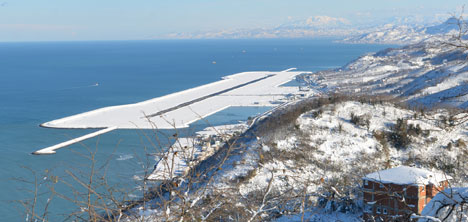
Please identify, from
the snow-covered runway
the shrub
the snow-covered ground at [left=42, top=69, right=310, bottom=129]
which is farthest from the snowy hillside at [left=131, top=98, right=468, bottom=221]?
the snow-covered ground at [left=42, top=69, right=310, bottom=129]

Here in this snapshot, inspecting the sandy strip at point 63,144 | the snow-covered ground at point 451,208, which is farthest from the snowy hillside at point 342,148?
the snow-covered ground at point 451,208

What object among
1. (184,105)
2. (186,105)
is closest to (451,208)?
(186,105)

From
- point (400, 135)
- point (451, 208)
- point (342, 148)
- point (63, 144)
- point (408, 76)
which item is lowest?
point (408, 76)

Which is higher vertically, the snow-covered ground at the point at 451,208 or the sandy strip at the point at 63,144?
the snow-covered ground at the point at 451,208

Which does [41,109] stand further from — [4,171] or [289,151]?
[289,151]

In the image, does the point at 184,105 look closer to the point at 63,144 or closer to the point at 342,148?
the point at 63,144

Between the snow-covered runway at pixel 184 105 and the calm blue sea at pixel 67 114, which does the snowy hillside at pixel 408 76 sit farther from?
the calm blue sea at pixel 67 114

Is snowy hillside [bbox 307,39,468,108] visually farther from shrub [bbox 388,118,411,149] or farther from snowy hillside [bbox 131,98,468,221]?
shrub [bbox 388,118,411,149]

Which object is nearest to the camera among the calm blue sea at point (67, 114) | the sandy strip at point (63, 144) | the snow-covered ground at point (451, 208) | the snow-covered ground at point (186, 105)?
the snow-covered ground at point (451, 208)
